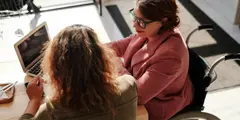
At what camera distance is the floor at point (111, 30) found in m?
2.61

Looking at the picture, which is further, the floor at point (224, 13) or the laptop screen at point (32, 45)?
the floor at point (224, 13)

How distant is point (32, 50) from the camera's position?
71.9 inches

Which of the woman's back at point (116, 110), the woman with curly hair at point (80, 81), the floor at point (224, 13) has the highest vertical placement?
the woman with curly hair at point (80, 81)

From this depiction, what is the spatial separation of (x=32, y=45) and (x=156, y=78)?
669mm

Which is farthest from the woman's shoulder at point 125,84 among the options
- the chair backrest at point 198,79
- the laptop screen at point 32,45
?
the laptop screen at point 32,45

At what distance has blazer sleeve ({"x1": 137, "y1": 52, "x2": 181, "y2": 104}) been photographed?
5.32 feet

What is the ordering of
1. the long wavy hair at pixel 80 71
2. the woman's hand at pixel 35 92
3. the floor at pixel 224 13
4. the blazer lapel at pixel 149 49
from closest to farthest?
the long wavy hair at pixel 80 71 → the woman's hand at pixel 35 92 → the blazer lapel at pixel 149 49 → the floor at pixel 224 13

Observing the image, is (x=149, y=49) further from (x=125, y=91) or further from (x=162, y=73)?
(x=125, y=91)

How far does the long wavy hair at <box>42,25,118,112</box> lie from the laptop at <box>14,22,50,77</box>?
50cm

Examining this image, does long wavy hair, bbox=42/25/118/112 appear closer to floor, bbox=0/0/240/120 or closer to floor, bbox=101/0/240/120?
floor, bbox=0/0/240/120

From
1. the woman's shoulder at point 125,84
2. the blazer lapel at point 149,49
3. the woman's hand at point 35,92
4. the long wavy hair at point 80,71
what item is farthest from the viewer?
the blazer lapel at point 149,49

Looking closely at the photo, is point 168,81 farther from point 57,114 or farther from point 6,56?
point 6,56

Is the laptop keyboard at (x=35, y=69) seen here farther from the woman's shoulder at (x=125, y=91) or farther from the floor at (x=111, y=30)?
the floor at (x=111, y=30)

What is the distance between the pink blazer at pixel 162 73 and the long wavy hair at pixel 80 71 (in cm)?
35
